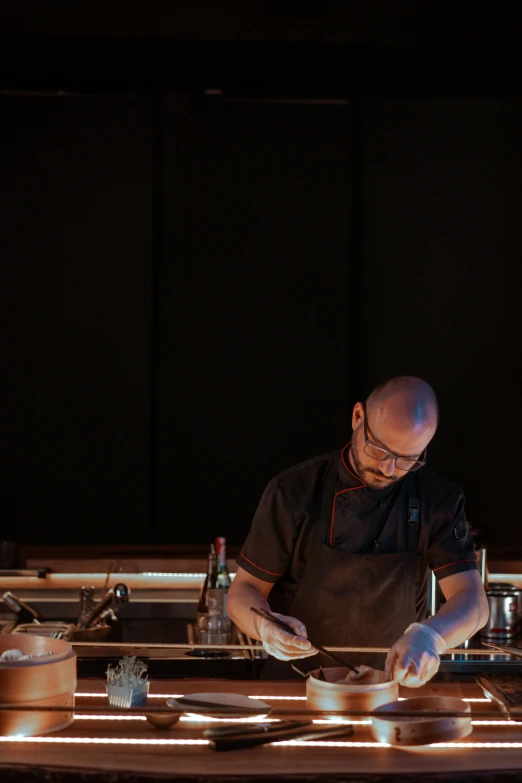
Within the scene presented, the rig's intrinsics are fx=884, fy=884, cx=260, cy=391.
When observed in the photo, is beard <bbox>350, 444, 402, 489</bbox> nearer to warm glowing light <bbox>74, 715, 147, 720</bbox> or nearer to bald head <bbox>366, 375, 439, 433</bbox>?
bald head <bbox>366, 375, 439, 433</bbox>

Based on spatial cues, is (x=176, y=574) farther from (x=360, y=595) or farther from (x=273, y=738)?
(x=273, y=738)

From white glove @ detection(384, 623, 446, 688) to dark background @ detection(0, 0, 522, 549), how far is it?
3.14 meters

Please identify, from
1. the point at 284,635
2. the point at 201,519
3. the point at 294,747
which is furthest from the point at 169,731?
the point at 201,519

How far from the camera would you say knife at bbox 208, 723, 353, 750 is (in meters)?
2.03

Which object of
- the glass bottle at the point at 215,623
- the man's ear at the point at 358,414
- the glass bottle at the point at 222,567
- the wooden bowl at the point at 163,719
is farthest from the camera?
the glass bottle at the point at 222,567

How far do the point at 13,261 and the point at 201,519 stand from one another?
201 centimetres

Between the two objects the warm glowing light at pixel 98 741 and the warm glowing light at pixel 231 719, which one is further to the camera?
the warm glowing light at pixel 231 719

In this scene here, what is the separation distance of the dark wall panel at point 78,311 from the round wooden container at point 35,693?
133 inches

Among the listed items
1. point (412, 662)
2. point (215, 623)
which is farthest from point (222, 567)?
point (412, 662)

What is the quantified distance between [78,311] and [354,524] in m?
3.02

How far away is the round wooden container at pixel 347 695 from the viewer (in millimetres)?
2201

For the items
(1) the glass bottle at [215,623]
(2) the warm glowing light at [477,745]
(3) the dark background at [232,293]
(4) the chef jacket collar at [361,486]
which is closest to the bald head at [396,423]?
(4) the chef jacket collar at [361,486]

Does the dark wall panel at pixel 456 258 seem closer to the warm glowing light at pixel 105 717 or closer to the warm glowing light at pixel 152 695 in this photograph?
the warm glowing light at pixel 152 695

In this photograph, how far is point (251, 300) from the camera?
5625 mm
